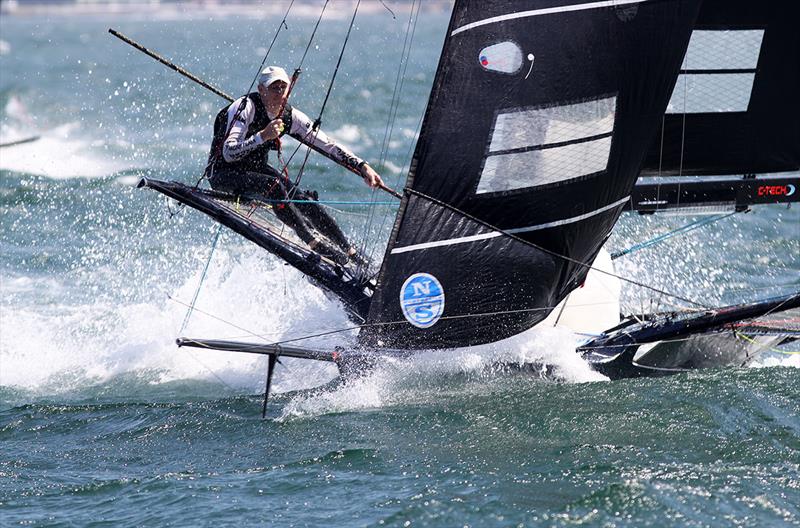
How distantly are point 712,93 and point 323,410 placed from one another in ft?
10.4

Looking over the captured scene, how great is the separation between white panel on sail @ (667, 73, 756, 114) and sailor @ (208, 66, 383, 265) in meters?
2.06

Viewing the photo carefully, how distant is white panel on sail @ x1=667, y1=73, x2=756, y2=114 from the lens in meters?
7.43

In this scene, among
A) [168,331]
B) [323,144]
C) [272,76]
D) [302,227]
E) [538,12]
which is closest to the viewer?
[538,12]

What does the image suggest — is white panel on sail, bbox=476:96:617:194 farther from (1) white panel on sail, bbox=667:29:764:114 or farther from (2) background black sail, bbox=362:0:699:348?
(1) white panel on sail, bbox=667:29:764:114

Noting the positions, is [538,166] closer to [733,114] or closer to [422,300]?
[422,300]

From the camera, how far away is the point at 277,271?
9.21 meters

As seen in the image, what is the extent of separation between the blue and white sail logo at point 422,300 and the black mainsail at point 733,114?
169 centimetres

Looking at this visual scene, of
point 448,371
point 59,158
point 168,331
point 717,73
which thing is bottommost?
point 448,371

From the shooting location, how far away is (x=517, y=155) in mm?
6531

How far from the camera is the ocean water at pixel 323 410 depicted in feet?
17.9

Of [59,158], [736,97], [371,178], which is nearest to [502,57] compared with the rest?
[371,178]

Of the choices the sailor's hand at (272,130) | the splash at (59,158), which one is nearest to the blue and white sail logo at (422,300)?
the sailor's hand at (272,130)

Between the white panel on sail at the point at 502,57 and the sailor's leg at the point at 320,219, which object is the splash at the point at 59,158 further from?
the white panel on sail at the point at 502,57

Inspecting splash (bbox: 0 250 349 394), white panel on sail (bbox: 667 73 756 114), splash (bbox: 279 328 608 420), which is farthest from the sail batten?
splash (bbox: 0 250 349 394)
